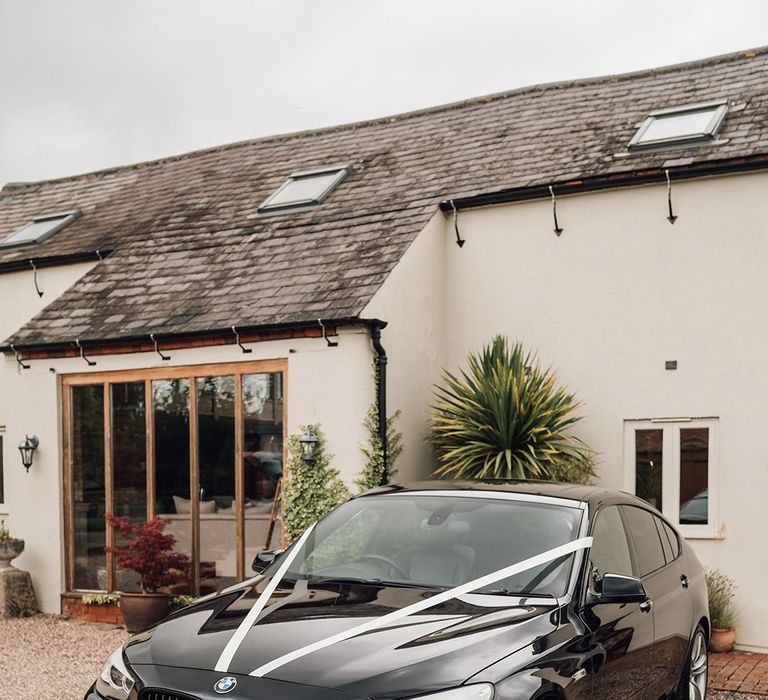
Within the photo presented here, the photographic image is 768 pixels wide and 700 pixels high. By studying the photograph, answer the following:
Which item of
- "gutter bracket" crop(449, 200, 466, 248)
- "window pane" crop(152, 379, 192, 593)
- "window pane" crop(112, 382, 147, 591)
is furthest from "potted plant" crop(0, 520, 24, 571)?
"gutter bracket" crop(449, 200, 466, 248)

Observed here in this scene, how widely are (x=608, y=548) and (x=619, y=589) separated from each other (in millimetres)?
561

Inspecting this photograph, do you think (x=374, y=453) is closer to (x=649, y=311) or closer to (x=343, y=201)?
(x=649, y=311)

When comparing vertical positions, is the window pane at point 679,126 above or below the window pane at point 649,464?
above

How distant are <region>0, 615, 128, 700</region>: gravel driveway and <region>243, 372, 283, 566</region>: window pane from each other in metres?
1.75

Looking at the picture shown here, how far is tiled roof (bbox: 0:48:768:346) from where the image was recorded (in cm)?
1077

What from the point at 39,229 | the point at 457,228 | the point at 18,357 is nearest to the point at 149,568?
the point at 18,357

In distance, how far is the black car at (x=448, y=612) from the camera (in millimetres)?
3924

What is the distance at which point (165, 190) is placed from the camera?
52.4 ft

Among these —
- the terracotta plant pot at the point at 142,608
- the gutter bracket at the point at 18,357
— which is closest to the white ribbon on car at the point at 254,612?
the terracotta plant pot at the point at 142,608

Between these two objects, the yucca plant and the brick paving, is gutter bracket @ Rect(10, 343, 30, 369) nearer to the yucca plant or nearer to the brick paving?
the yucca plant

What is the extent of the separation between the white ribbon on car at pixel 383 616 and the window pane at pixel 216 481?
537 cm

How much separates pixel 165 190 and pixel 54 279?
2685mm

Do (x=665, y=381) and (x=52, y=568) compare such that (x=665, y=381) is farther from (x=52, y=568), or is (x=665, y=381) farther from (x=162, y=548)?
(x=52, y=568)

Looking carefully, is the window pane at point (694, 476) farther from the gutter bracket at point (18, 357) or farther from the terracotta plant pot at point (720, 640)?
the gutter bracket at point (18, 357)
